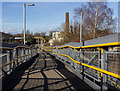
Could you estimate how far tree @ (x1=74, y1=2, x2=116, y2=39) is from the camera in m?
28.2

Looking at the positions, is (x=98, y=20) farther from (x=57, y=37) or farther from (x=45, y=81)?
(x=57, y=37)

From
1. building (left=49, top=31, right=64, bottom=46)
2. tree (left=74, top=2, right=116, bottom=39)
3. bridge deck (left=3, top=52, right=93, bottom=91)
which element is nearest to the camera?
bridge deck (left=3, top=52, right=93, bottom=91)

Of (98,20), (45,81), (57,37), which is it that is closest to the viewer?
(45,81)

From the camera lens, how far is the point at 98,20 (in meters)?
28.7

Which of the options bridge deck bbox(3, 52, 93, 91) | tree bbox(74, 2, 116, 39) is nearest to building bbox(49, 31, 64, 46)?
tree bbox(74, 2, 116, 39)

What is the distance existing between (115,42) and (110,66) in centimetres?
97

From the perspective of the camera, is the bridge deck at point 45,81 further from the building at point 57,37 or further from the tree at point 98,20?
the building at point 57,37

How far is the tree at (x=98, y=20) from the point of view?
1110 inches

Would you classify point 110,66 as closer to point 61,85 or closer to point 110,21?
point 61,85

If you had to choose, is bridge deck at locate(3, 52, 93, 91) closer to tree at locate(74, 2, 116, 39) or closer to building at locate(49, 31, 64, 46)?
tree at locate(74, 2, 116, 39)

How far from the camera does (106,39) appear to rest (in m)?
5.91

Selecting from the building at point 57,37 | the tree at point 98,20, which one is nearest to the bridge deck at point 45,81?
the tree at point 98,20

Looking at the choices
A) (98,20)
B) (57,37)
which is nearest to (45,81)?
(98,20)

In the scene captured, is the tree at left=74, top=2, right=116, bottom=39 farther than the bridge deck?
Yes
